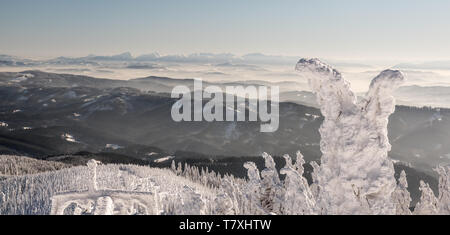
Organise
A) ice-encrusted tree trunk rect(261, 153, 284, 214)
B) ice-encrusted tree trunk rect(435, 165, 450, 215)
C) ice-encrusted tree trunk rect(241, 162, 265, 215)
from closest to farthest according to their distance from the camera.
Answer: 1. ice-encrusted tree trunk rect(435, 165, 450, 215)
2. ice-encrusted tree trunk rect(241, 162, 265, 215)
3. ice-encrusted tree trunk rect(261, 153, 284, 214)

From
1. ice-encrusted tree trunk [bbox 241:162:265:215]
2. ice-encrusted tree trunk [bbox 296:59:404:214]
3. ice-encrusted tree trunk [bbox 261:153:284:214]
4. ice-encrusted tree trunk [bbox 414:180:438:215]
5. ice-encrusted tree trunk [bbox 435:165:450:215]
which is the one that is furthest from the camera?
ice-encrusted tree trunk [bbox 261:153:284:214]

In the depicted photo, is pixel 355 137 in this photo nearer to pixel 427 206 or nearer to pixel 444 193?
pixel 444 193

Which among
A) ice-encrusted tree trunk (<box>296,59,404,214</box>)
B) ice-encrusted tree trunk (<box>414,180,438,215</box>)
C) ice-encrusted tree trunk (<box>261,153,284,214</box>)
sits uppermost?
ice-encrusted tree trunk (<box>296,59,404,214</box>)

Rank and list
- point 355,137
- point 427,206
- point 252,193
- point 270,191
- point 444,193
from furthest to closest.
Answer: point 270,191, point 252,193, point 427,206, point 444,193, point 355,137

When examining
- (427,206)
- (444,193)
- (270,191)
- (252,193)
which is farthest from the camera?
(270,191)

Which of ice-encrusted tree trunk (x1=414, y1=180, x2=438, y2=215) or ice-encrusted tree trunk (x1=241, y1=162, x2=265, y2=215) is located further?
ice-encrusted tree trunk (x1=241, y1=162, x2=265, y2=215)

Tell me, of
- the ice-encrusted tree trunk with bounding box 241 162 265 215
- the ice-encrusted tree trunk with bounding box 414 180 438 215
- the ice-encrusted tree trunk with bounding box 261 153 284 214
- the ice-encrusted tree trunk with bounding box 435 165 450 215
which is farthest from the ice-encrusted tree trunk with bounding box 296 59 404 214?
the ice-encrusted tree trunk with bounding box 261 153 284 214

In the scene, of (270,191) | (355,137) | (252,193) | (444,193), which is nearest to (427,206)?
(444,193)

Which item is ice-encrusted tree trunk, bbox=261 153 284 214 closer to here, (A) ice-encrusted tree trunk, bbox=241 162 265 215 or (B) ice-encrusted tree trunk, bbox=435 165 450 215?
(A) ice-encrusted tree trunk, bbox=241 162 265 215
